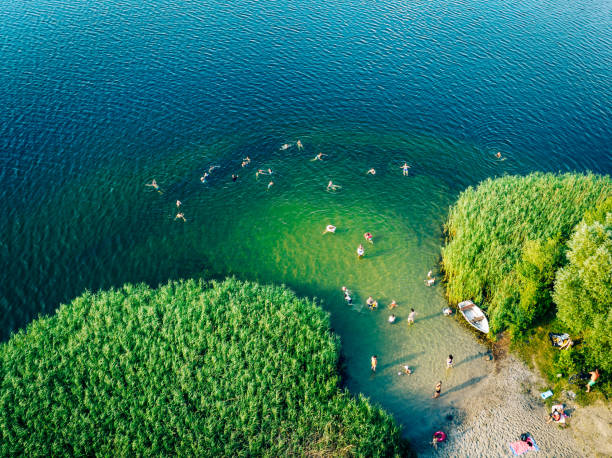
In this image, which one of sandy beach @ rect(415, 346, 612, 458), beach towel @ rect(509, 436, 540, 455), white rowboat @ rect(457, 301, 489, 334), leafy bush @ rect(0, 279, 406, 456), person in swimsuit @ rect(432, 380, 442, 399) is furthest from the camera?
white rowboat @ rect(457, 301, 489, 334)

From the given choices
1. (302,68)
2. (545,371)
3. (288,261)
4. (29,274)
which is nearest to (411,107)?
(302,68)

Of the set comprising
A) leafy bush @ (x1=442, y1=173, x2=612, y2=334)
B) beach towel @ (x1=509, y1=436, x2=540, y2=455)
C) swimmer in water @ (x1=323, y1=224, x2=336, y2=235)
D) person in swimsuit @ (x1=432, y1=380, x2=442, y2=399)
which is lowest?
beach towel @ (x1=509, y1=436, x2=540, y2=455)

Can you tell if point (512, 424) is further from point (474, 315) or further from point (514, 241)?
point (514, 241)

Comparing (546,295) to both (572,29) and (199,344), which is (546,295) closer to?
(199,344)

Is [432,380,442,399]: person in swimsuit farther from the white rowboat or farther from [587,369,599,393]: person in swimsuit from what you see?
[587,369,599,393]: person in swimsuit

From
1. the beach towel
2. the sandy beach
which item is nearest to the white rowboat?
the sandy beach

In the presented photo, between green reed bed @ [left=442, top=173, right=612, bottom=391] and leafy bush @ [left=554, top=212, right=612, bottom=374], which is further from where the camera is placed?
green reed bed @ [left=442, top=173, right=612, bottom=391]
